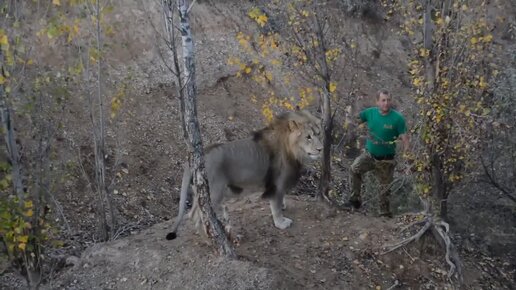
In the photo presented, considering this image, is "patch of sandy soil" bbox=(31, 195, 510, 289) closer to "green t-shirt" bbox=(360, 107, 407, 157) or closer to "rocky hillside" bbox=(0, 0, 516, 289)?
"rocky hillside" bbox=(0, 0, 516, 289)

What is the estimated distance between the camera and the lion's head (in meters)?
6.92

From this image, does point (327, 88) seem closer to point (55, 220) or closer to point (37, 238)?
point (37, 238)

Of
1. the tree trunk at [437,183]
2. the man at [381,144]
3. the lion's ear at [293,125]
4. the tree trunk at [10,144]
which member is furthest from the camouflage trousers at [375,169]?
the tree trunk at [10,144]

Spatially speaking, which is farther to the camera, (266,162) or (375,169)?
(375,169)

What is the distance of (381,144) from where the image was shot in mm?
7887

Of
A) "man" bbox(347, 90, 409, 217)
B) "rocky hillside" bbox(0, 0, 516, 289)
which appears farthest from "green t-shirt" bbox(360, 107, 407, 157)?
"rocky hillside" bbox(0, 0, 516, 289)

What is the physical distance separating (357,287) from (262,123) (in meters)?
7.86

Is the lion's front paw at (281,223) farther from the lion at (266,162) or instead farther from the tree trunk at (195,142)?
the tree trunk at (195,142)

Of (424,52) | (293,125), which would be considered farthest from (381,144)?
(293,125)

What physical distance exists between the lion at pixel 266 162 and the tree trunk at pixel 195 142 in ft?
1.61

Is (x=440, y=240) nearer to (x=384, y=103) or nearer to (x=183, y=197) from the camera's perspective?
(x=384, y=103)

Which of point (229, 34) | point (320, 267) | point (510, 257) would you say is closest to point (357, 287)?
point (320, 267)

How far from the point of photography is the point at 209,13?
1558cm

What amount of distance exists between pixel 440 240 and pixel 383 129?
1.65 m
